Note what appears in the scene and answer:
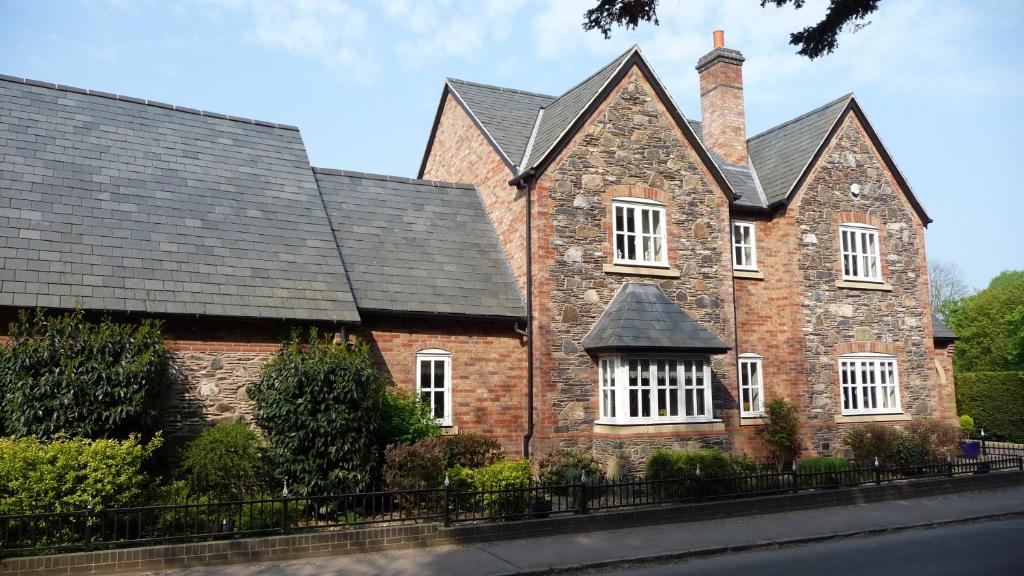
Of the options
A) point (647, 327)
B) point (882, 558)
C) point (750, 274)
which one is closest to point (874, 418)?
point (750, 274)

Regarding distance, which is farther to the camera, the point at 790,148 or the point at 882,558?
the point at 790,148

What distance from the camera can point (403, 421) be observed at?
606 inches

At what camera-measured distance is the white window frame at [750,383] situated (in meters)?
20.5

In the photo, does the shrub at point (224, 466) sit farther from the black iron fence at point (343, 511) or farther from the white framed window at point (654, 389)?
the white framed window at point (654, 389)

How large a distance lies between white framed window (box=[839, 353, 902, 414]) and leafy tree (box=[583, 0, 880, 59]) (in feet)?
42.7

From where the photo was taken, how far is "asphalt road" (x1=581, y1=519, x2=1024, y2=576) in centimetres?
1041

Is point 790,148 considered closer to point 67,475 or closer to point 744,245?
point 744,245

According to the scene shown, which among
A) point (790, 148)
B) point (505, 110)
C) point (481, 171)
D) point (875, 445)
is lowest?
point (875, 445)

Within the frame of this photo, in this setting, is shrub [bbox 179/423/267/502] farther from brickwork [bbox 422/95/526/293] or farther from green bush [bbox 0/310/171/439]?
brickwork [bbox 422/95/526/293]

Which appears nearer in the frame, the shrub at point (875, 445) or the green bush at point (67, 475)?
the green bush at point (67, 475)

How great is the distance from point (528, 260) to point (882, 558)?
964 centimetres

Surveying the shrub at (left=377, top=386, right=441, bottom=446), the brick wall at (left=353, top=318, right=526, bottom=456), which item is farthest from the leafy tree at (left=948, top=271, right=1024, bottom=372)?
the shrub at (left=377, top=386, right=441, bottom=446)

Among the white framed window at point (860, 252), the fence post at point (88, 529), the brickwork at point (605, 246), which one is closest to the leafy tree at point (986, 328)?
the white framed window at point (860, 252)

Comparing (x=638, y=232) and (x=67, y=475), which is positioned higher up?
(x=638, y=232)
